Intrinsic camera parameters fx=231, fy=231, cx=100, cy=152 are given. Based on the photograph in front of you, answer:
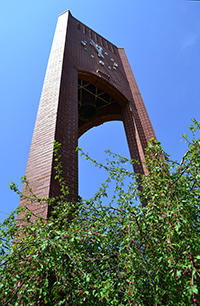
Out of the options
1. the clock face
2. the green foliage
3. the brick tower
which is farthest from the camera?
the clock face

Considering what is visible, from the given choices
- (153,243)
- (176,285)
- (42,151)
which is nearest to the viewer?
(176,285)

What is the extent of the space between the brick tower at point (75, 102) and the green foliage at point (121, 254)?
0.85 meters

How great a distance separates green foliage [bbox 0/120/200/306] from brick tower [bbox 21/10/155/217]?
854 mm

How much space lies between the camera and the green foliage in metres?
1.71

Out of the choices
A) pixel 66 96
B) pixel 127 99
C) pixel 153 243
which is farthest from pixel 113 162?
pixel 127 99

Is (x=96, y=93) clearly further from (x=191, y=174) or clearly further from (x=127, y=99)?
(x=191, y=174)

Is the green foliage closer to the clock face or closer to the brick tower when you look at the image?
the brick tower

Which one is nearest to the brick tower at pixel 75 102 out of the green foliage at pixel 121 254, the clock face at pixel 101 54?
the clock face at pixel 101 54

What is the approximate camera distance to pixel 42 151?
3811 mm

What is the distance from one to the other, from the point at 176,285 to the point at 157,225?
51cm

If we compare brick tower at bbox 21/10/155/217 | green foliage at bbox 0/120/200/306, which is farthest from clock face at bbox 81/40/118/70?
green foliage at bbox 0/120/200/306

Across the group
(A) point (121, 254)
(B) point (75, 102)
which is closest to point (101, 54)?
(B) point (75, 102)

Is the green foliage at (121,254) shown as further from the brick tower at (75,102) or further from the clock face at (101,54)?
the clock face at (101,54)

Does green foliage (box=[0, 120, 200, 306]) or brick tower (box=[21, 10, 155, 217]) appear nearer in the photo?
green foliage (box=[0, 120, 200, 306])
